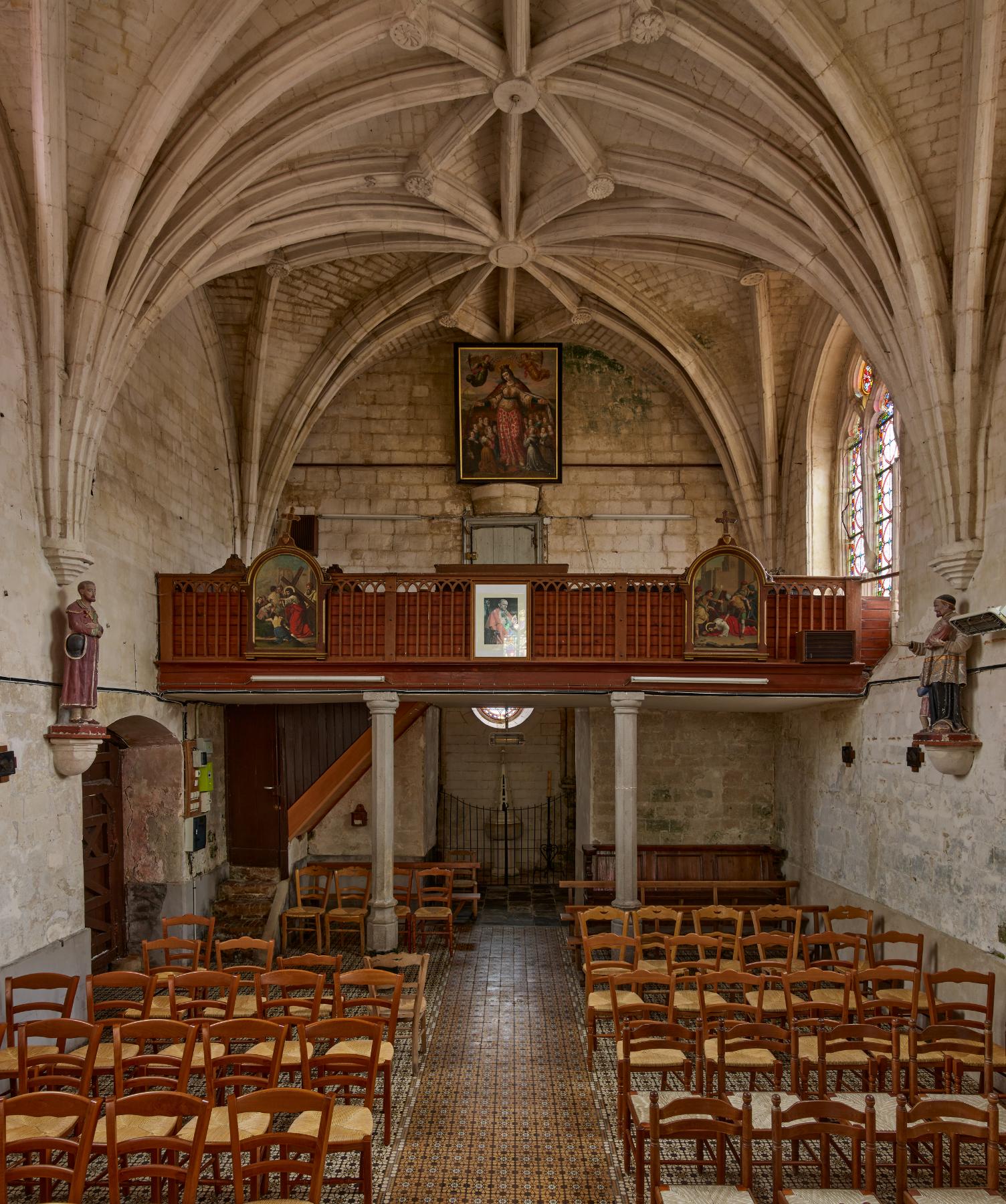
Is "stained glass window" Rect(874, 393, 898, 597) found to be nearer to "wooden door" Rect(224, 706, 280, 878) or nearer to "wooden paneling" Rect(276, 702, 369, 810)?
"wooden paneling" Rect(276, 702, 369, 810)

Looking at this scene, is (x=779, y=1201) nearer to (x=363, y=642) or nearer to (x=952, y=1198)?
(x=952, y=1198)

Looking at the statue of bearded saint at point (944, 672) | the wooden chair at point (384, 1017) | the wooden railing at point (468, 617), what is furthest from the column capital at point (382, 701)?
the statue of bearded saint at point (944, 672)

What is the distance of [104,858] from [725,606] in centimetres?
814

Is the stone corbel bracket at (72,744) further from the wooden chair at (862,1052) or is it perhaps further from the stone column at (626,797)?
the wooden chair at (862,1052)

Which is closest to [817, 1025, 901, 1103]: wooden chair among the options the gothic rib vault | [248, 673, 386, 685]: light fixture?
the gothic rib vault

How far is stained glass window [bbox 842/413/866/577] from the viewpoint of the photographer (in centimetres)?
1329

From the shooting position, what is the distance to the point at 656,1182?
17.2ft

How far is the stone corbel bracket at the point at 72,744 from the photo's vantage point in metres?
9.27

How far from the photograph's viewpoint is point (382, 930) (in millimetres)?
11969

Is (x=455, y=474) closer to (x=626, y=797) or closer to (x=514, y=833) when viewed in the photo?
(x=514, y=833)

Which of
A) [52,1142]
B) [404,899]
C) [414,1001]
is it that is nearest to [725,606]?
[414,1001]

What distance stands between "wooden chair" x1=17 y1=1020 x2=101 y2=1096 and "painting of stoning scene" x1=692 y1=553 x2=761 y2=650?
25.8 feet

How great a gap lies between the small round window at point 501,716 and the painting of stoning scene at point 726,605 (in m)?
7.99

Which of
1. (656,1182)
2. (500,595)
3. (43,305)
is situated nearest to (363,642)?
(500,595)
